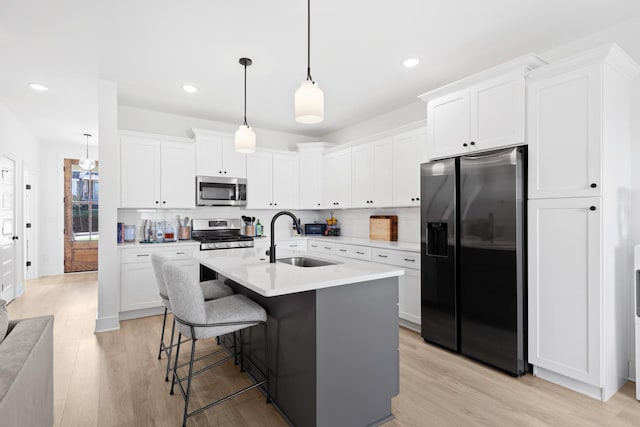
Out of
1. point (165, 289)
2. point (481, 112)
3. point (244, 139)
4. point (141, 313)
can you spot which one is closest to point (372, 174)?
point (481, 112)

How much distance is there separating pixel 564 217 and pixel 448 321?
1.23m

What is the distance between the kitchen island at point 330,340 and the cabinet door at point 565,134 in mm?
1387

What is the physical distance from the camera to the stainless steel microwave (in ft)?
15.0

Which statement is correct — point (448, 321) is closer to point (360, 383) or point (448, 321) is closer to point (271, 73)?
point (360, 383)

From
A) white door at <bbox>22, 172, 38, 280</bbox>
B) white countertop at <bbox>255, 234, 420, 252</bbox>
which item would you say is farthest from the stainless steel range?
white door at <bbox>22, 172, 38, 280</bbox>

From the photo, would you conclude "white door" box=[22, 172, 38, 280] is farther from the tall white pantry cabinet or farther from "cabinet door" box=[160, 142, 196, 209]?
the tall white pantry cabinet

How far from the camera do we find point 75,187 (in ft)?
22.9

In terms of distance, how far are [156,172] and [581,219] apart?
172 inches

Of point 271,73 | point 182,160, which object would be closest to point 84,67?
point 182,160

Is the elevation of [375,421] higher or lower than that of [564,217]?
lower

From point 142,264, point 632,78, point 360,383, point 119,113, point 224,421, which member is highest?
point 119,113

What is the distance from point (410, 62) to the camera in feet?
10.3

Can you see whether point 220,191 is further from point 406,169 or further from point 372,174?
point 406,169

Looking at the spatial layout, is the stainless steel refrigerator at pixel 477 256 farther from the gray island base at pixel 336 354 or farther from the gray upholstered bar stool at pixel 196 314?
the gray upholstered bar stool at pixel 196 314
